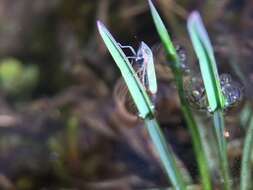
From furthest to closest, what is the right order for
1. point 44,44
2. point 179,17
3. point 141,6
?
1. point 44,44
2. point 141,6
3. point 179,17

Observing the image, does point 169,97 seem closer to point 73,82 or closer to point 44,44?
point 73,82

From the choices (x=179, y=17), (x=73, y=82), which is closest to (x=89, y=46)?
(x=73, y=82)

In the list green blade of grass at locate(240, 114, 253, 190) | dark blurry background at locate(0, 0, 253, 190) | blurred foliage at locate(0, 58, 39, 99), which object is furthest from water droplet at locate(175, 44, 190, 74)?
blurred foliage at locate(0, 58, 39, 99)

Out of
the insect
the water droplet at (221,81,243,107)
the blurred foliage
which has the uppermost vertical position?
the insect

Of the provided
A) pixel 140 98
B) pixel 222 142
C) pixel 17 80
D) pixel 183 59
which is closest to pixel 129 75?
pixel 140 98

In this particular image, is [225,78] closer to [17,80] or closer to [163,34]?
[163,34]

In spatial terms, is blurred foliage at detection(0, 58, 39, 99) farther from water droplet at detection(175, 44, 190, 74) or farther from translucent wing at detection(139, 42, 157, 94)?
translucent wing at detection(139, 42, 157, 94)
